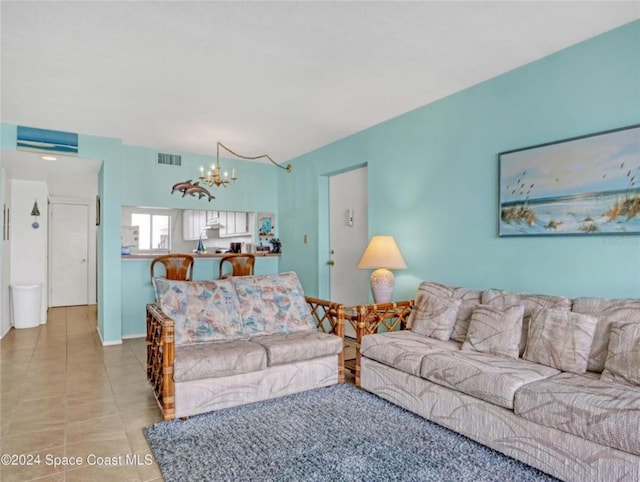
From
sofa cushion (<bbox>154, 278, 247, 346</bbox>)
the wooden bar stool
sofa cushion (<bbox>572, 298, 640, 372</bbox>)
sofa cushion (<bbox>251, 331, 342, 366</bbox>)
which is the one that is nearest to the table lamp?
sofa cushion (<bbox>251, 331, 342, 366</bbox>)

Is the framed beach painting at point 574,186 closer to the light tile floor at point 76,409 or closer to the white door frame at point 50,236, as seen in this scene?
the light tile floor at point 76,409

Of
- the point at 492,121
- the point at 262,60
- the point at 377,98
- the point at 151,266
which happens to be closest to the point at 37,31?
the point at 262,60

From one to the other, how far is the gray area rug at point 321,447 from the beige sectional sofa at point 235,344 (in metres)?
0.16

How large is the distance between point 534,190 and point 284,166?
159 inches

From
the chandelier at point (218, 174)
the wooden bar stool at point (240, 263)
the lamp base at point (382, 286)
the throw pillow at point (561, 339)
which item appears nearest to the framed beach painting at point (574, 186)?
the throw pillow at point (561, 339)

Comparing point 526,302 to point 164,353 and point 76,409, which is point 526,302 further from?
point 76,409

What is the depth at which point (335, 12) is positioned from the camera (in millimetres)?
2254

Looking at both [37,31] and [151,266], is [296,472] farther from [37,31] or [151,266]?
[151,266]

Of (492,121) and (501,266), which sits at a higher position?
(492,121)

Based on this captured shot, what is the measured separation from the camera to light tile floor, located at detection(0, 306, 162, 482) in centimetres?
205

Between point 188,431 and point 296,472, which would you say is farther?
point 188,431

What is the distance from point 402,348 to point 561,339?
968mm

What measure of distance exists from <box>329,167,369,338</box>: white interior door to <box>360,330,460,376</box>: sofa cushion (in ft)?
5.22

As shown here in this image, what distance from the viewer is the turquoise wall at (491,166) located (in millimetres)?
2512
